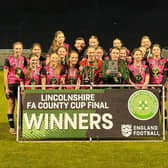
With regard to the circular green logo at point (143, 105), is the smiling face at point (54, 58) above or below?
above

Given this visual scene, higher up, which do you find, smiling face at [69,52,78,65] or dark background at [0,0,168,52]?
dark background at [0,0,168,52]

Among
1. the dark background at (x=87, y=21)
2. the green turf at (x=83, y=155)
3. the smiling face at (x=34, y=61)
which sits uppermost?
the dark background at (x=87, y=21)

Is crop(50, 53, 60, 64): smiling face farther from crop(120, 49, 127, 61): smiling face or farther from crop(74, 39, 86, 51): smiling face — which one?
crop(120, 49, 127, 61): smiling face

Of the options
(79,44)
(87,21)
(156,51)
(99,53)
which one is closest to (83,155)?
(99,53)

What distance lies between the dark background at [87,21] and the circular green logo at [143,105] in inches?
759

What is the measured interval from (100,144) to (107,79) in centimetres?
133

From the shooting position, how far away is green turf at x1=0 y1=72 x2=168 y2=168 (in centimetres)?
727

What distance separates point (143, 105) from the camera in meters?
8.83

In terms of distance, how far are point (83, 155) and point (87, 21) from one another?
69.5 ft

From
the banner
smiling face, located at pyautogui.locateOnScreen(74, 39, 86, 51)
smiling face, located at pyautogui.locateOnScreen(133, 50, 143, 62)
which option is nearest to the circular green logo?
the banner

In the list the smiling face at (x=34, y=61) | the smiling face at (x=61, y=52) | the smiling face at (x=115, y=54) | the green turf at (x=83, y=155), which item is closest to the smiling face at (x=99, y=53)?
the smiling face at (x=115, y=54)

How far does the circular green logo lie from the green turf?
20.0 inches

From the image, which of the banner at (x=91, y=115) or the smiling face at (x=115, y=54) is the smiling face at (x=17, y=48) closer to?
the banner at (x=91, y=115)

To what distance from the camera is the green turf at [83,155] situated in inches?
286
